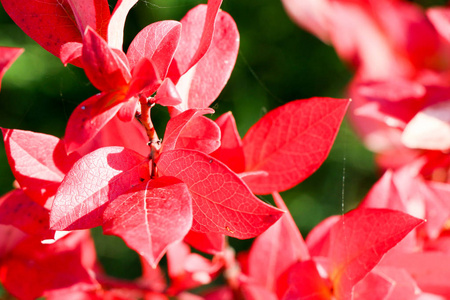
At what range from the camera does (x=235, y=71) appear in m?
1.22

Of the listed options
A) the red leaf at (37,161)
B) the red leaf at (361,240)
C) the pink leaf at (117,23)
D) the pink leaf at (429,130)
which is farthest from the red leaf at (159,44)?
the pink leaf at (429,130)

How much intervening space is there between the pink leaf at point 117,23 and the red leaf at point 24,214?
0.18m

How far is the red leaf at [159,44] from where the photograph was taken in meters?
0.34

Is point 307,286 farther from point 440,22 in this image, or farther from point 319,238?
point 440,22

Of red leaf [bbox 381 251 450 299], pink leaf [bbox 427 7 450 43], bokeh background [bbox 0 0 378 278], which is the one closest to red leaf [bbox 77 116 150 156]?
red leaf [bbox 381 251 450 299]

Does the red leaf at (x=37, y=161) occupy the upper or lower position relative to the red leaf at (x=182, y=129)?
lower

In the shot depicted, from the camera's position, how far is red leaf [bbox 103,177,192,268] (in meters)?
0.28

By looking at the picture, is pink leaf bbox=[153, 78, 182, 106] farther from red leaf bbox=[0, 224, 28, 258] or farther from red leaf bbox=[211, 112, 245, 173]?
red leaf bbox=[0, 224, 28, 258]

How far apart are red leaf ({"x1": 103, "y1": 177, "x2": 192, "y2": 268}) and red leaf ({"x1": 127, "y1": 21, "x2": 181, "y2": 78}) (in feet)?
0.30

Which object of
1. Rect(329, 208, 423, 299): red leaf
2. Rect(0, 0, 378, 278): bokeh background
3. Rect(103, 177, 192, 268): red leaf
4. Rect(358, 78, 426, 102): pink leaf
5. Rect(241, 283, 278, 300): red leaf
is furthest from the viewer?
Rect(0, 0, 378, 278): bokeh background

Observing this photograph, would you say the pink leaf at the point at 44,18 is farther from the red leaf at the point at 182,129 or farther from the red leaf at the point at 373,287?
the red leaf at the point at 373,287

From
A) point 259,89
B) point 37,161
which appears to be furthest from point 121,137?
point 259,89

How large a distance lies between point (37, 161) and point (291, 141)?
24 centimetres

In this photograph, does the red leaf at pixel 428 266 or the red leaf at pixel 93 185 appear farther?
the red leaf at pixel 428 266
